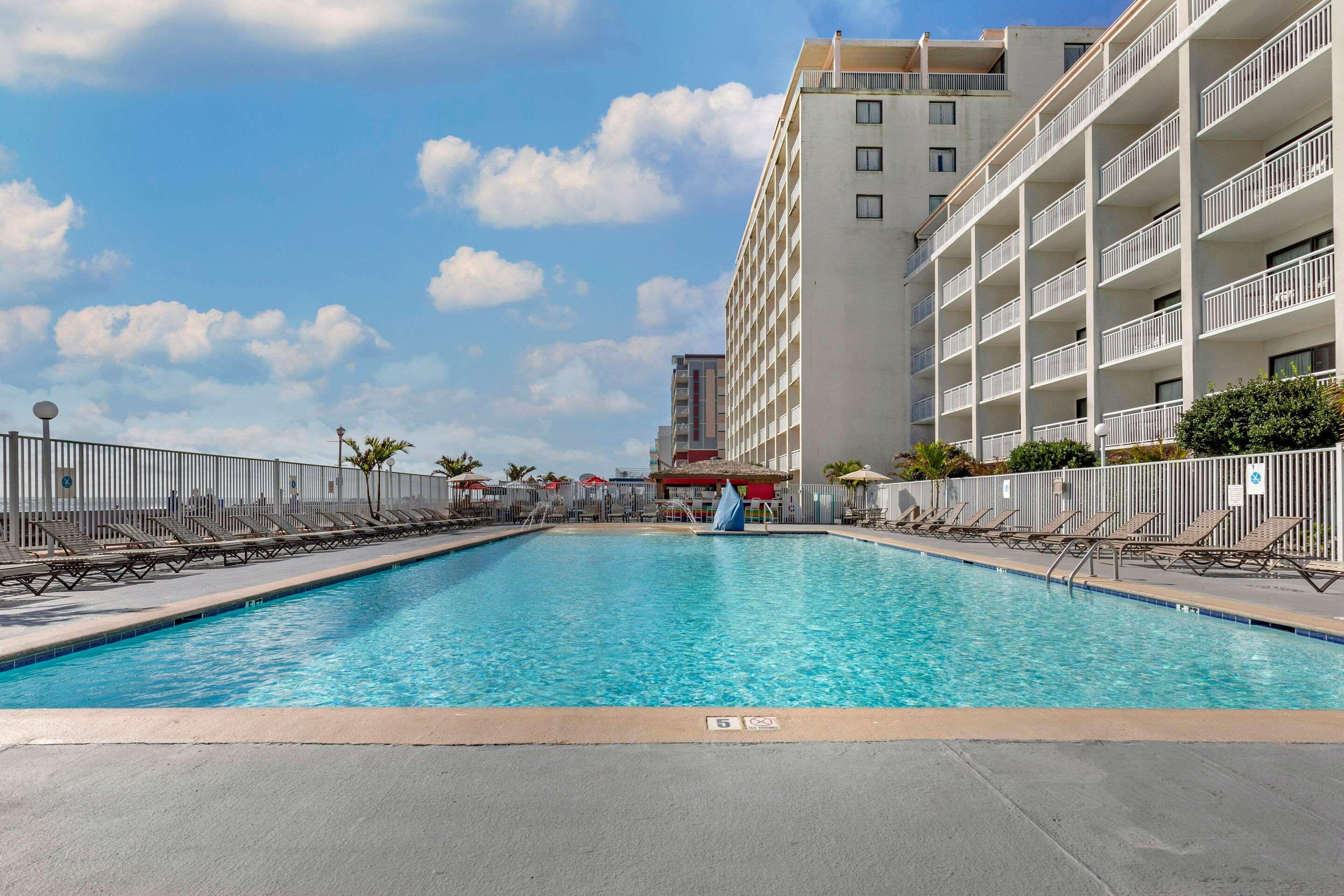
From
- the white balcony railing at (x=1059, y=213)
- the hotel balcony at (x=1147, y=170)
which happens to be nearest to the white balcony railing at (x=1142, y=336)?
the hotel balcony at (x=1147, y=170)

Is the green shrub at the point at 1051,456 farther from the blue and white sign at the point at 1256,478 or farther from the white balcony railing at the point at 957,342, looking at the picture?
the white balcony railing at the point at 957,342

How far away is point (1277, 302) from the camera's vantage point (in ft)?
50.5

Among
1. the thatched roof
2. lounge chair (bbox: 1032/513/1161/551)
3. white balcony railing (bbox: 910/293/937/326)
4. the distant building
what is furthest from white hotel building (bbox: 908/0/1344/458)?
the distant building

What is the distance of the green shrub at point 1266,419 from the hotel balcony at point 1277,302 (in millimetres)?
2449

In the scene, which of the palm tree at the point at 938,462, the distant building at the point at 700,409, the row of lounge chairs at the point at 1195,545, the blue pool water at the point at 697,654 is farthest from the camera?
the distant building at the point at 700,409

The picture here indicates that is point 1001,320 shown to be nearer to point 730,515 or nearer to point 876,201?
point 876,201

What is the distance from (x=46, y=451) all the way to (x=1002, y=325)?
26.0 meters

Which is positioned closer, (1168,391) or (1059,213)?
(1168,391)

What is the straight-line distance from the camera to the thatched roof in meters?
30.6

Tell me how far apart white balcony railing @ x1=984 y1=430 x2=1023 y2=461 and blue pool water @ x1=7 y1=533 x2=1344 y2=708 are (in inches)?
639

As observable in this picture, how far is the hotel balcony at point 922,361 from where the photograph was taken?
32062mm

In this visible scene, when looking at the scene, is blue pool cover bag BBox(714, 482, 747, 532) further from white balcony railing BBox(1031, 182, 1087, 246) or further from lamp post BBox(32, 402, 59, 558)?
lamp post BBox(32, 402, 59, 558)

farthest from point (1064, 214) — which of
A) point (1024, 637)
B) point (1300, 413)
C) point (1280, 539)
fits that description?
point (1024, 637)

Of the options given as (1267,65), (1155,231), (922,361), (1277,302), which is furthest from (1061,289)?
(922,361)
